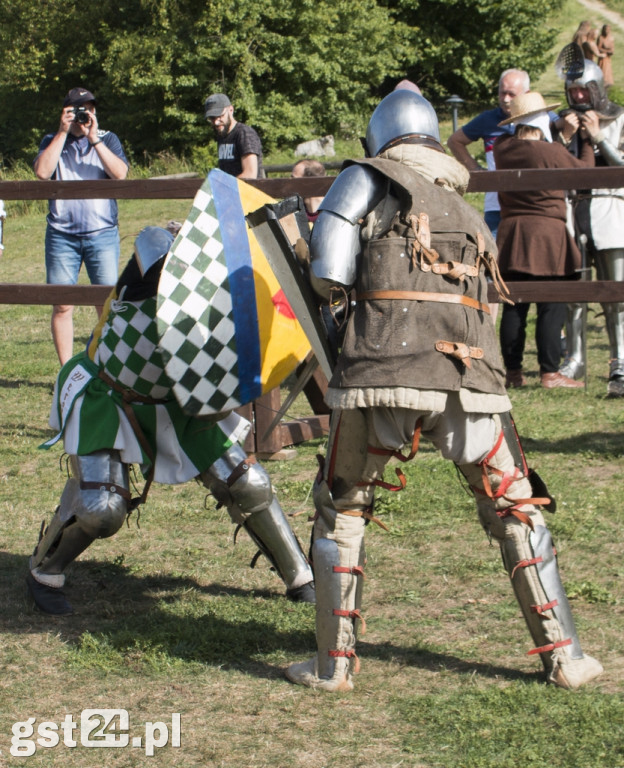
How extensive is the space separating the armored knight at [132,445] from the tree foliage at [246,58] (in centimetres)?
2118

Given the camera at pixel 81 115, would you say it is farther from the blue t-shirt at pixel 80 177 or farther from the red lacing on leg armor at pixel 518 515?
the red lacing on leg armor at pixel 518 515

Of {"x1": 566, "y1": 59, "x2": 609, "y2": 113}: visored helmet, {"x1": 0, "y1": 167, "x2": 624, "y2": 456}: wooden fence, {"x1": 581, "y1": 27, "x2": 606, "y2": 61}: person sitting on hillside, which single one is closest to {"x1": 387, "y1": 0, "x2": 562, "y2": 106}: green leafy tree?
{"x1": 581, "y1": 27, "x2": 606, "y2": 61}: person sitting on hillside

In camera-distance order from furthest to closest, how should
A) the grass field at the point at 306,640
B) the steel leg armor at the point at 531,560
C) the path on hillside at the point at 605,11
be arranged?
the path on hillside at the point at 605,11 < the steel leg armor at the point at 531,560 < the grass field at the point at 306,640

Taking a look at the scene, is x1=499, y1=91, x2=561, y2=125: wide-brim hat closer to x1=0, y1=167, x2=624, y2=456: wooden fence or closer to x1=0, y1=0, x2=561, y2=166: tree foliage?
x1=0, y1=167, x2=624, y2=456: wooden fence

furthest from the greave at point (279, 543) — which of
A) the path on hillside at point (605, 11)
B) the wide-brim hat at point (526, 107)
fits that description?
the path on hillside at point (605, 11)

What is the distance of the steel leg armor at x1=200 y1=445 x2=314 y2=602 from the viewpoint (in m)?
3.58

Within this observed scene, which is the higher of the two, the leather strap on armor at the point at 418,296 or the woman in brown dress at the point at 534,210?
the woman in brown dress at the point at 534,210

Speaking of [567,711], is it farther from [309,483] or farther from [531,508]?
[309,483]

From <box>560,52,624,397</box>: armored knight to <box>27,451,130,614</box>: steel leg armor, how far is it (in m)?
3.86

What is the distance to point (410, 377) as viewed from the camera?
8.98ft

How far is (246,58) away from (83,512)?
2221cm

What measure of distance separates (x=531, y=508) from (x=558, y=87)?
26963 mm

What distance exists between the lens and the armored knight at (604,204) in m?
6.46

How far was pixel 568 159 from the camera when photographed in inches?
242
